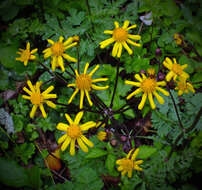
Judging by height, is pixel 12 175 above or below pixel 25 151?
below

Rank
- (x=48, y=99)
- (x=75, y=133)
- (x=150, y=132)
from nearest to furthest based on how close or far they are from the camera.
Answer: (x=75, y=133) < (x=48, y=99) < (x=150, y=132)

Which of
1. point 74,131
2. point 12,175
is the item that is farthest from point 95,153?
point 12,175

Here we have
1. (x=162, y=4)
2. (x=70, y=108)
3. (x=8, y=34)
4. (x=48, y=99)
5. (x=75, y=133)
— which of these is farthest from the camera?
(x=8, y=34)

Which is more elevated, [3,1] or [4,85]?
[3,1]

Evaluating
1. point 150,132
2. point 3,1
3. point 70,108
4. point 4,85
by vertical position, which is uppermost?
point 3,1

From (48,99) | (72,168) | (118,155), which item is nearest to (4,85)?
(48,99)

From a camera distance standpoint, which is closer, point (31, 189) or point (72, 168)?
point (31, 189)

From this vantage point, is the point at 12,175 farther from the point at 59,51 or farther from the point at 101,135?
the point at 59,51

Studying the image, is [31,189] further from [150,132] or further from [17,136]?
[150,132]
